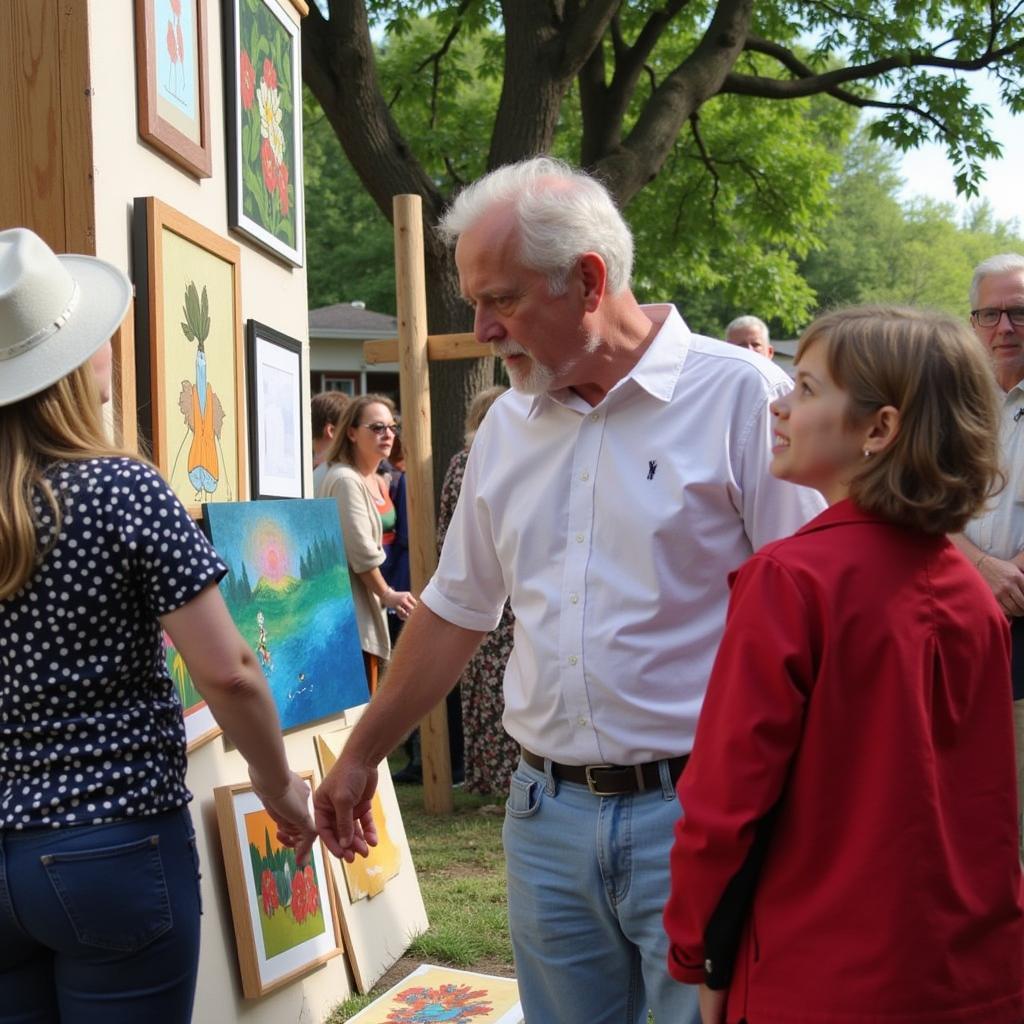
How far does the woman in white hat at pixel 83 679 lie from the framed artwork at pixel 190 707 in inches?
43.9

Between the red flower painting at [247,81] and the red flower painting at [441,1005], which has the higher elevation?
the red flower painting at [247,81]

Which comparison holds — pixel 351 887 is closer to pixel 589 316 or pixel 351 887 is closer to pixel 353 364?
pixel 589 316

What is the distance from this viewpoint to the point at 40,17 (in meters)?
2.73

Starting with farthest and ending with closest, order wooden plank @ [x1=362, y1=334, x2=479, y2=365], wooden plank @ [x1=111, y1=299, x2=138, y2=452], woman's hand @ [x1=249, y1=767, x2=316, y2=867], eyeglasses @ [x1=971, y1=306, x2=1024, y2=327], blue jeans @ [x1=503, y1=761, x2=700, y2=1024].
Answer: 1. wooden plank @ [x1=362, y1=334, x2=479, y2=365]
2. eyeglasses @ [x1=971, y1=306, x2=1024, y2=327]
3. wooden plank @ [x1=111, y1=299, x2=138, y2=452]
4. woman's hand @ [x1=249, y1=767, x2=316, y2=867]
5. blue jeans @ [x1=503, y1=761, x2=700, y2=1024]

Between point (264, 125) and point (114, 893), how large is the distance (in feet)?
8.87

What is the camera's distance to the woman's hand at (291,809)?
2465 millimetres

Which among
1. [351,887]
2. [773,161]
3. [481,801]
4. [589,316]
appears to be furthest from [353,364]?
[589,316]

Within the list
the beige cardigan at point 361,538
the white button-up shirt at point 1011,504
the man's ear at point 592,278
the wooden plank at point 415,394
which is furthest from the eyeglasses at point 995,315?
the beige cardigan at point 361,538

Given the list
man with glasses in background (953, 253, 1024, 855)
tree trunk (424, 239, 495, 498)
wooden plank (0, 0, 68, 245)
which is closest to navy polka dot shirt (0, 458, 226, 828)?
wooden plank (0, 0, 68, 245)

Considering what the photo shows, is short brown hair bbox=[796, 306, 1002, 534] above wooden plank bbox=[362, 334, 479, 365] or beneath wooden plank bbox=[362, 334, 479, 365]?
beneath

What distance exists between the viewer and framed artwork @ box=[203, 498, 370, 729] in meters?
3.58

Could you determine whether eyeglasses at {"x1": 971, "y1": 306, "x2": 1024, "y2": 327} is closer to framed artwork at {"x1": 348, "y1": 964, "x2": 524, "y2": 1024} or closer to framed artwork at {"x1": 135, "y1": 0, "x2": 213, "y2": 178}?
framed artwork at {"x1": 135, "y1": 0, "x2": 213, "y2": 178}

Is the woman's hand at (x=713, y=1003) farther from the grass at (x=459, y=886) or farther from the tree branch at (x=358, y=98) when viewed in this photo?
the tree branch at (x=358, y=98)

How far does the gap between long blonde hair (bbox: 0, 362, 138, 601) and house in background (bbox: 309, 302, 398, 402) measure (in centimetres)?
2504
